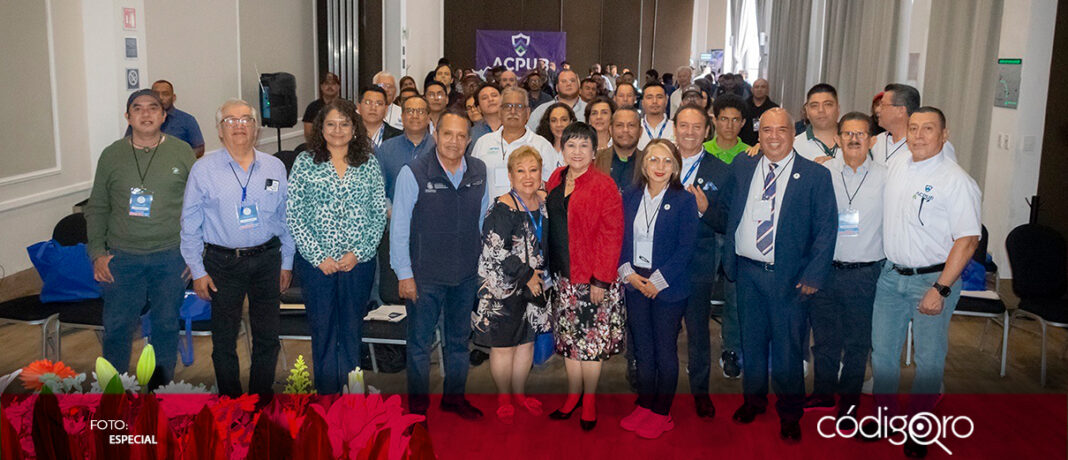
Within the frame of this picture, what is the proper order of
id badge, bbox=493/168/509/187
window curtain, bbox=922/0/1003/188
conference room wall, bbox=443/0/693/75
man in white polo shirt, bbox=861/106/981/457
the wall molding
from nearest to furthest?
man in white polo shirt, bbox=861/106/981/457, id badge, bbox=493/168/509/187, the wall molding, window curtain, bbox=922/0/1003/188, conference room wall, bbox=443/0/693/75

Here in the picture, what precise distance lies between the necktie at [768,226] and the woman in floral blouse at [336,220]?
171cm

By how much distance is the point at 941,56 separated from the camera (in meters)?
7.93

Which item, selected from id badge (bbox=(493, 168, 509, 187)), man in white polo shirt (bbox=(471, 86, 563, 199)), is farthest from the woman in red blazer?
man in white polo shirt (bbox=(471, 86, 563, 199))

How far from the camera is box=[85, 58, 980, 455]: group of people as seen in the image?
371 cm

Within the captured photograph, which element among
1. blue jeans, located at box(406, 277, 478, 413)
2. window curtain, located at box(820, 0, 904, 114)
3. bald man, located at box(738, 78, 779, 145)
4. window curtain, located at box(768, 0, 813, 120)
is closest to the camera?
blue jeans, located at box(406, 277, 478, 413)

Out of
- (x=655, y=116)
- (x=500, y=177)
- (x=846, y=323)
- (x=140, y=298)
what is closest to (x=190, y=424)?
(x=140, y=298)

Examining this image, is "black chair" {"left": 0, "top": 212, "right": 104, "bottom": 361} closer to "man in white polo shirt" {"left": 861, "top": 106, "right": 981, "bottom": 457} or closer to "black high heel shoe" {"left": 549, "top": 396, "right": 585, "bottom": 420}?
"black high heel shoe" {"left": 549, "top": 396, "right": 585, "bottom": 420}

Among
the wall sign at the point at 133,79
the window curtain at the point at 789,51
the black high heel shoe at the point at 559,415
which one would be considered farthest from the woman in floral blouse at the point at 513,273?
the window curtain at the point at 789,51

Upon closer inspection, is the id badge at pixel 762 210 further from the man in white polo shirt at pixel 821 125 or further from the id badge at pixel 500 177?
the id badge at pixel 500 177

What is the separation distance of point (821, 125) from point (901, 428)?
1.58m

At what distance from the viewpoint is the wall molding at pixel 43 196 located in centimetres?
580

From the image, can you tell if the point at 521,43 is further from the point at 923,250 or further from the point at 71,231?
the point at 923,250

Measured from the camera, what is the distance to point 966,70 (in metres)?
7.53

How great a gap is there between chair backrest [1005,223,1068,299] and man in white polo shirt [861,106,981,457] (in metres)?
1.68
